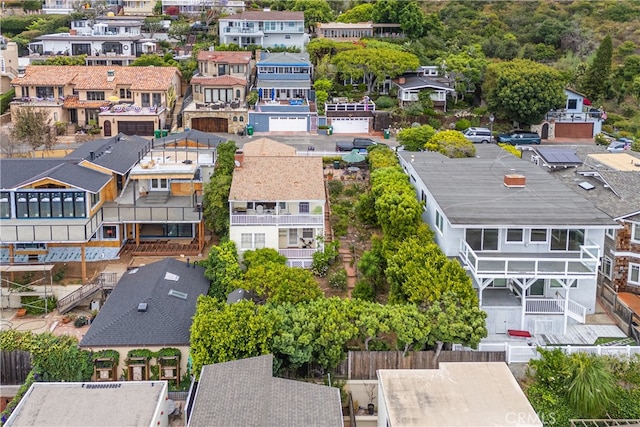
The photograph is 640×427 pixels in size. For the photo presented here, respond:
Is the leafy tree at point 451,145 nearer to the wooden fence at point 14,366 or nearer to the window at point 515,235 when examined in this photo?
the window at point 515,235

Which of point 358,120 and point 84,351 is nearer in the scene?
point 84,351

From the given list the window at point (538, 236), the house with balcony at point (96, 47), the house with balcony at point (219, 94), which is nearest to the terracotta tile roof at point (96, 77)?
the house with balcony at point (219, 94)

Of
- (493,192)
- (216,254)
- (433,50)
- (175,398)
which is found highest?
(433,50)

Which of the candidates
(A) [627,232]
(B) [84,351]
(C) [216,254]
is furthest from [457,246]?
(B) [84,351]

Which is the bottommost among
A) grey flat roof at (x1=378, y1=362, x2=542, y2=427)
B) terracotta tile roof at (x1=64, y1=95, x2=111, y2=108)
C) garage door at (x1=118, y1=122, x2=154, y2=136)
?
grey flat roof at (x1=378, y1=362, x2=542, y2=427)

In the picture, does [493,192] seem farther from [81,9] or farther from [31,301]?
[81,9]

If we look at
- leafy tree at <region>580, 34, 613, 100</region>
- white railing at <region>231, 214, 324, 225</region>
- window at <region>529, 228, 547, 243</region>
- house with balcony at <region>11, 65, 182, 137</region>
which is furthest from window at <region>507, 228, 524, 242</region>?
leafy tree at <region>580, 34, 613, 100</region>

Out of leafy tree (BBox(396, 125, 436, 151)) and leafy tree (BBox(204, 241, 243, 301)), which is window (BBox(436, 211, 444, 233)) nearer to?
leafy tree (BBox(204, 241, 243, 301))
